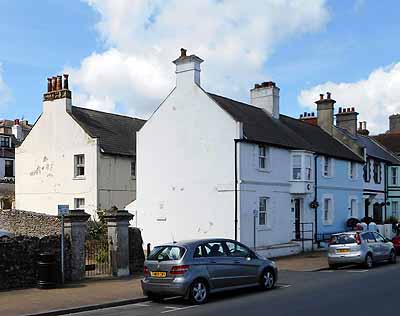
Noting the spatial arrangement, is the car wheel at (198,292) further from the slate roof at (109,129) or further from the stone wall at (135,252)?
the slate roof at (109,129)

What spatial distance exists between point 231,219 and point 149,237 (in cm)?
564

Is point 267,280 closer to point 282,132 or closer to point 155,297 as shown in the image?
point 155,297

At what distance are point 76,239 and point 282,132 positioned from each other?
653 inches

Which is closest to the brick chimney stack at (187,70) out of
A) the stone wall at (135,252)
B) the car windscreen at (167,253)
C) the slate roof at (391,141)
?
the stone wall at (135,252)

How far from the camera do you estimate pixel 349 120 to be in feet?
143

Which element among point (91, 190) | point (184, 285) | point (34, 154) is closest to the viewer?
Answer: point (184, 285)

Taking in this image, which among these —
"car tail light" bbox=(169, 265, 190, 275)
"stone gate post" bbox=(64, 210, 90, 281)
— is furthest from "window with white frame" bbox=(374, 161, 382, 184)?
"car tail light" bbox=(169, 265, 190, 275)

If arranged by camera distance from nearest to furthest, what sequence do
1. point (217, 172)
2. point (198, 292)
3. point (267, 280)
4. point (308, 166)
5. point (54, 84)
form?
point (198, 292), point (267, 280), point (217, 172), point (308, 166), point (54, 84)

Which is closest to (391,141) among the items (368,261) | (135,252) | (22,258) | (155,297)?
(368,261)

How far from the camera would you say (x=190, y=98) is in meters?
28.8

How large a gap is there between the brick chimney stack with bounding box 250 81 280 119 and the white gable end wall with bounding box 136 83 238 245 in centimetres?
690

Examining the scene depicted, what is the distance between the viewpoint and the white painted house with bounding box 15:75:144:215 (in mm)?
35062

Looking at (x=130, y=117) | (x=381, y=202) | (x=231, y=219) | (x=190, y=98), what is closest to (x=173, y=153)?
(x=190, y=98)

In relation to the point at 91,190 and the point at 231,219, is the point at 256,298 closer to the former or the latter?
the point at 231,219
